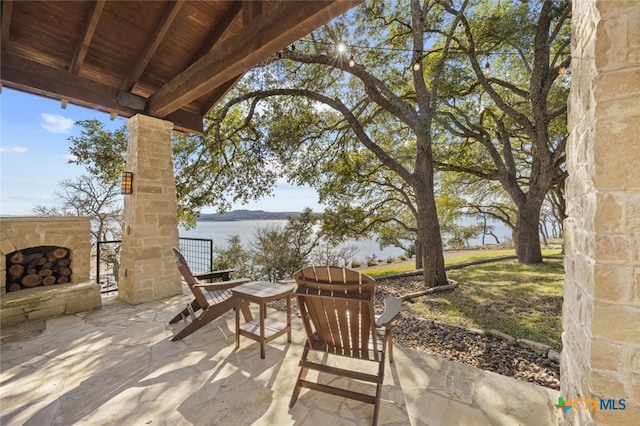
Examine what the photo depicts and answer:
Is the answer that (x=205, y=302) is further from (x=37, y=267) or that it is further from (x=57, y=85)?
(x=57, y=85)

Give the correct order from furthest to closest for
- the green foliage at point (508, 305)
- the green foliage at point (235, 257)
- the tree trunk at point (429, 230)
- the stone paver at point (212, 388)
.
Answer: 1. the green foliage at point (235, 257)
2. the tree trunk at point (429, 230)
3. the green foliage at point (508, 305)
4. the stone paver at point (212, 388)

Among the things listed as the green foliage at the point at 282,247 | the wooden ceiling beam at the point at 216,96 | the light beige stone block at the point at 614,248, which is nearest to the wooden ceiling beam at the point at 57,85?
the wooden ceiling beam at the point at 216,96

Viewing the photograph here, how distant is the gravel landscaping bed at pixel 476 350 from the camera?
2.29 m

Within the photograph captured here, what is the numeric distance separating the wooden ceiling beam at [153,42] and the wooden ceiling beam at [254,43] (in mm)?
370

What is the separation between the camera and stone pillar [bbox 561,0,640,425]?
3.42ft

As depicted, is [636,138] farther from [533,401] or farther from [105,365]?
[105,365]

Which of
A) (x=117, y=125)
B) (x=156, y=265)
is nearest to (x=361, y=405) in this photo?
(x=156, y=265)

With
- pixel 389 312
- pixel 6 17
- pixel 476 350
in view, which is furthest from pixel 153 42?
pixel 476 350

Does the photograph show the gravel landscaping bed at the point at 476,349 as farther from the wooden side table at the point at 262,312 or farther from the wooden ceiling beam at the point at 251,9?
the wooden ceiling beam at the point at 251,9

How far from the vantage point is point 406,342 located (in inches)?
113

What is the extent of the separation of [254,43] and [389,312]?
2771 millimetres

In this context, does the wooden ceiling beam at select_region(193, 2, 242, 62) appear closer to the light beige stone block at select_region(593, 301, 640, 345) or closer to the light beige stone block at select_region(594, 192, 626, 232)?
the light beige stone block at select_region(594, 192, 626, 232)

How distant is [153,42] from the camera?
3.26 meters

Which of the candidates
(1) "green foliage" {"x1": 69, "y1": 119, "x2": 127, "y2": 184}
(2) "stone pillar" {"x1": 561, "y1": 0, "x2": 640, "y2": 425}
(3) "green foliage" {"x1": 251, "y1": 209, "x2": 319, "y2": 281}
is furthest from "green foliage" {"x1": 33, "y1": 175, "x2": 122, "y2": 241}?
(2) "stone pillar" {"x1": 561, "y1": 0, "x2": 640, "y2": 425}
